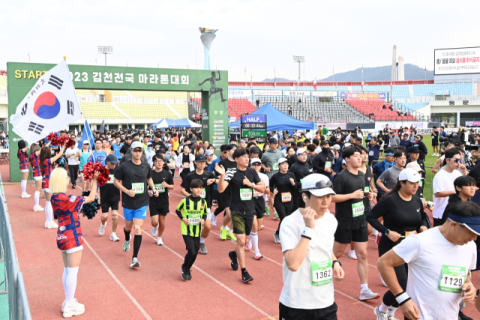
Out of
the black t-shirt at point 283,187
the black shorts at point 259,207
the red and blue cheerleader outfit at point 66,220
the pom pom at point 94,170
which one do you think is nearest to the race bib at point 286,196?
the black t-shirt at point 283,187

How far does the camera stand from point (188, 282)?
6648mm

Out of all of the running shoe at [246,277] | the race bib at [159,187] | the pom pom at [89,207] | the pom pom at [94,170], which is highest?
the pom pom at [94,170]

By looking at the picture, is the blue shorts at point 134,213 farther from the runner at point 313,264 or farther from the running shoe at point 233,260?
the runner at point 313,264

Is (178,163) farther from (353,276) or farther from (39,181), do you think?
(353,276)

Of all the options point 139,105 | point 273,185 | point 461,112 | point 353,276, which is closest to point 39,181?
point 273,185

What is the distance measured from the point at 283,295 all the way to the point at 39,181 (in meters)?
10.2

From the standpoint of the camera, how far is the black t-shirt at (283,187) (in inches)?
329

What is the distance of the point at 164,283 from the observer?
659 centimetres

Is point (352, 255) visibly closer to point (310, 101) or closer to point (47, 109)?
point (47, 109)

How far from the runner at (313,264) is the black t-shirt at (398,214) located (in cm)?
164

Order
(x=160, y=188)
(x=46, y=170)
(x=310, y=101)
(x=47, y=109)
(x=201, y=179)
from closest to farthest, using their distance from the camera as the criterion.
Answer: (x=47, y=109)
(x=201, y=179)
(x=160, y=188)
(x=46, y=170)
(x=310, y=101)

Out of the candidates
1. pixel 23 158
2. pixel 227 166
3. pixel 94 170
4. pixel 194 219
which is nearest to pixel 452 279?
pixel 194 219

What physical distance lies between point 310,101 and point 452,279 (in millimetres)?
63416

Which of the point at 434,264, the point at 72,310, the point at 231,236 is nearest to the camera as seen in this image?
the point at 434,264
